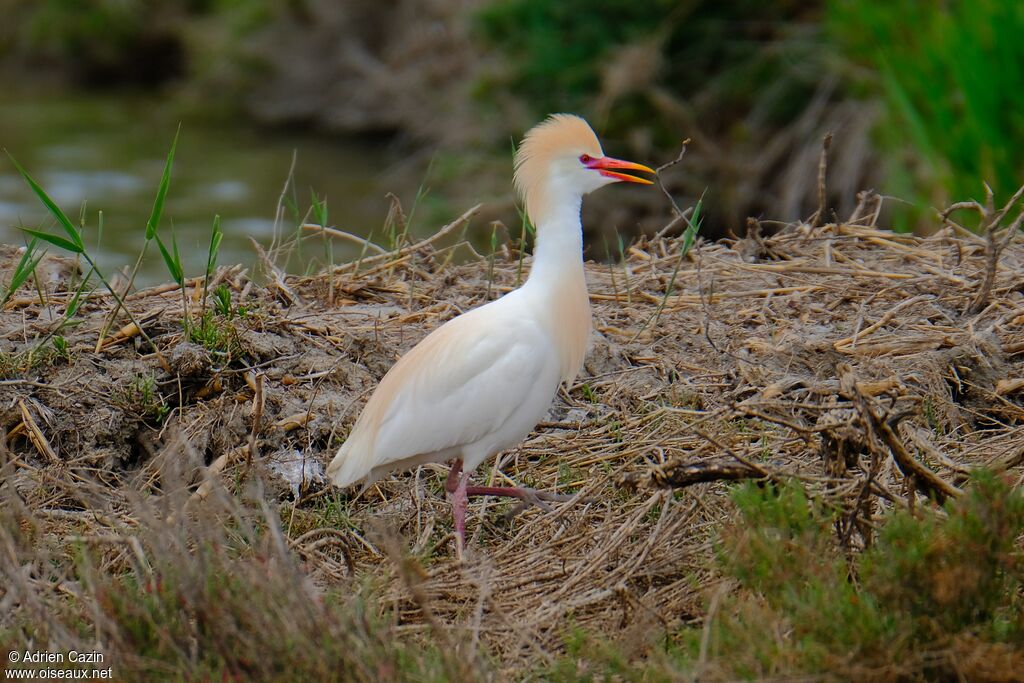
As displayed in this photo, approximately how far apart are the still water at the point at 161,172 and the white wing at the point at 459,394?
5.87m

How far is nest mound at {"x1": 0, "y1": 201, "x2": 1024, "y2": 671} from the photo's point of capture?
3131 mm

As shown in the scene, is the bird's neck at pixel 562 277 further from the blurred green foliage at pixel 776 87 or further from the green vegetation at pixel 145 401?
the blurred green foliage at pixel 776 87

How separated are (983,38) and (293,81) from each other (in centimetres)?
957

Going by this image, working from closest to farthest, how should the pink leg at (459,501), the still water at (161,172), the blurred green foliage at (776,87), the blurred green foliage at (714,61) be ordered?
the pink leg at (459,501) → the blurred green foliage at (776,87) → the blurred green foliage at (714,61) → the still water at (161,172)

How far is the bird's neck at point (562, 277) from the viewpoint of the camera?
139 inches

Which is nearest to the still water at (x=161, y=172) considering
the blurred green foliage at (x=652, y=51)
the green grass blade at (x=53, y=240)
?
the blurred green foliage at (x=652, y=51)

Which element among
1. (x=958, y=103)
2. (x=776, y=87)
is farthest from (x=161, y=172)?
(x=958, y=103)

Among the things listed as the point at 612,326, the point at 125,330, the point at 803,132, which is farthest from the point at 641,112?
the point at 125,330

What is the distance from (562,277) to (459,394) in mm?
450

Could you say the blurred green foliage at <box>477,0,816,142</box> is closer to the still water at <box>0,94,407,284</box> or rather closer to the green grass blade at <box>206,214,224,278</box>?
the still water at <box>0,94,407,284</box>

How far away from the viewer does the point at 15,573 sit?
2.60 m

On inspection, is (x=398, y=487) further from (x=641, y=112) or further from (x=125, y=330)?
(x=641, y=112)

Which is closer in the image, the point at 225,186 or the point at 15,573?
the point at 15,573

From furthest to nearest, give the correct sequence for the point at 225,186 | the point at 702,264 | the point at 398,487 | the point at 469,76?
the point at 225,186, the point at 469,76, the point at 702,264, the point at 398,487
